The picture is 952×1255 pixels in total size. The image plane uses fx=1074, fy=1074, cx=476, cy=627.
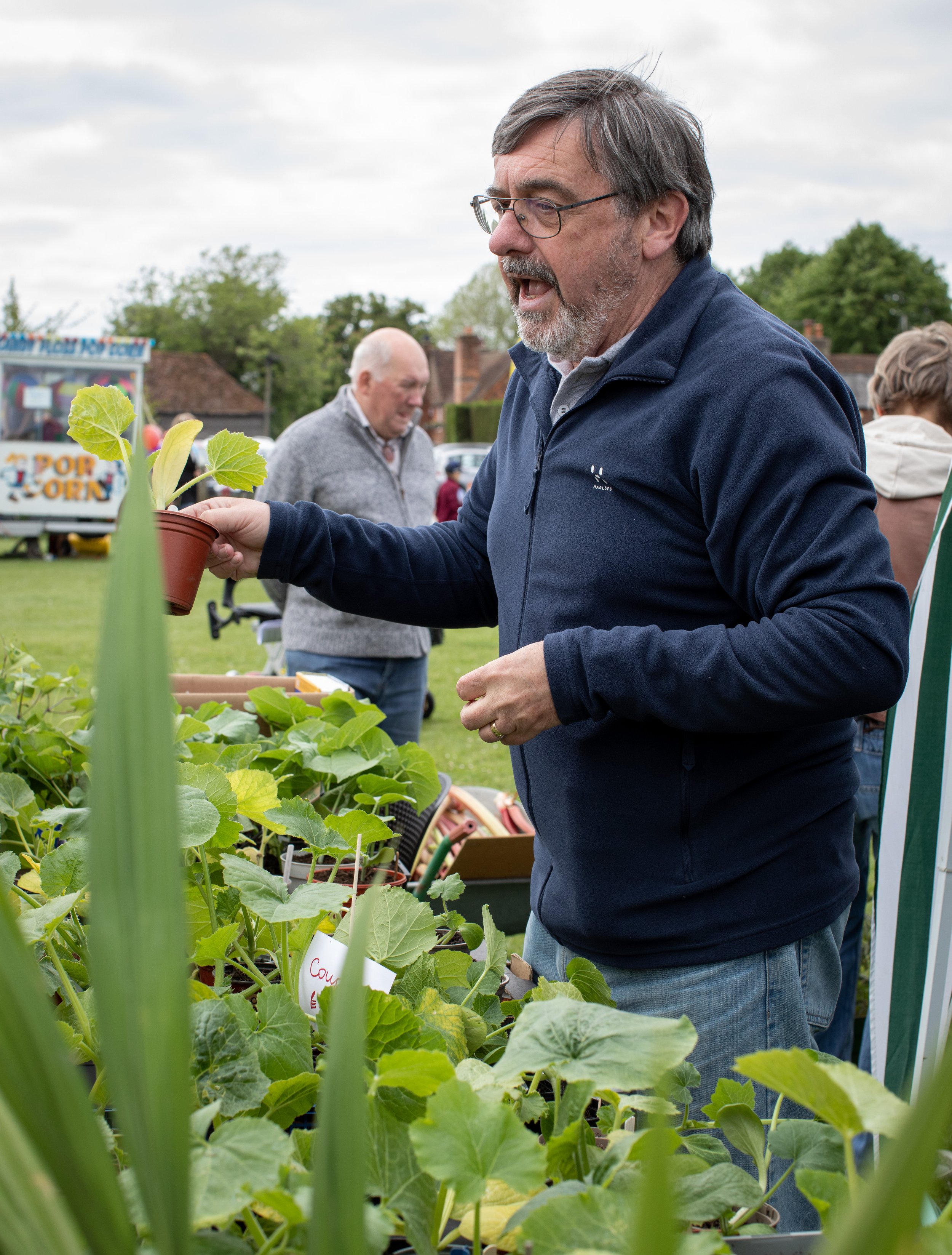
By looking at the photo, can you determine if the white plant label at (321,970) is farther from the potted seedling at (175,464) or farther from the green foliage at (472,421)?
the green foliage at (472,421)

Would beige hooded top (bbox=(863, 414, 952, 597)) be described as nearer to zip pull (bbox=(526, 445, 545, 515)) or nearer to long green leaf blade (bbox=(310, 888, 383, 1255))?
zip pull (bbox=(526, 445, 545, 515))

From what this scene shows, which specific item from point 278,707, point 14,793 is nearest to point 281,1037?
point 14,793

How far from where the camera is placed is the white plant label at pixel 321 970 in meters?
0.94

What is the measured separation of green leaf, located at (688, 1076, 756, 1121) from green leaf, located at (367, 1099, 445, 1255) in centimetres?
22

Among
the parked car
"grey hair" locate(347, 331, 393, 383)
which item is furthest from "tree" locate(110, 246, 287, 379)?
"grey hair" locate(347, 331, 393, 383)

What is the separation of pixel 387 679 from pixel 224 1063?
286cm

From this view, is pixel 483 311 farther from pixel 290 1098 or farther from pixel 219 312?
pixel 290 1098

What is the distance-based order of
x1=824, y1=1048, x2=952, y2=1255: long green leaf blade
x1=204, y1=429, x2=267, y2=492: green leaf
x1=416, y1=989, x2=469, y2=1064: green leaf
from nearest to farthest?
x1=824, y1=1048, x2=952, y2=1255: long green leaf blade, x1=416, y1=989, x2=469, y2=1064: green leaf, x1=204, y1=429, x2=267, y2=492: green leaf

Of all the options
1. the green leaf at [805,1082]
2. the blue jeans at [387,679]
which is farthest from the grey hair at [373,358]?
the green leaf at [805,1082]

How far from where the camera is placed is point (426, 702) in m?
7.32

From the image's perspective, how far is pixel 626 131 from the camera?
1486 millimetres

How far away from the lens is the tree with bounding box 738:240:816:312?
6331 centimetres

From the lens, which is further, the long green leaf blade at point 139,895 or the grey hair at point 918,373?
the grey hair at point 918,373

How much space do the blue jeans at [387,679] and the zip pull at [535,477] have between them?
1933 millimetres
